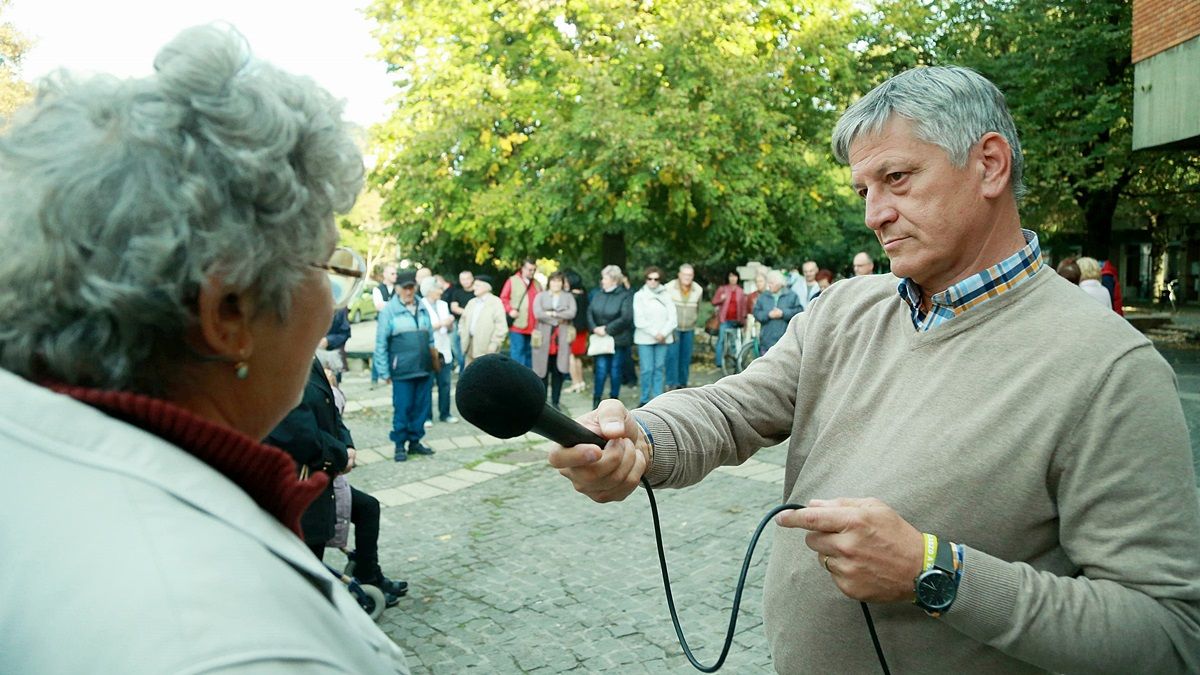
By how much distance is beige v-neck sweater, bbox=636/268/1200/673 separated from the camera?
1.56m

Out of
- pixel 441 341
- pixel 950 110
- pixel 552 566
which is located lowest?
pixel 552 566

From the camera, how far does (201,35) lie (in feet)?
3.52

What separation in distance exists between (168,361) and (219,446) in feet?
0.58

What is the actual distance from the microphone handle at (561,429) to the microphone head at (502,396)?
18mm

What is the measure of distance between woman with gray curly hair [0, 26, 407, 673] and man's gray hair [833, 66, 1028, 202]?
1.21 metres

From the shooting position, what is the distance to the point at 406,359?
9.06 metres

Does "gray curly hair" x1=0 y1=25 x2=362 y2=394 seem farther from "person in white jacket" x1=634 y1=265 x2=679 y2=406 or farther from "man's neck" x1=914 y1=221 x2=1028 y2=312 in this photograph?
"person in white jacket" x1=634 y1=265 x2=679 y2=406

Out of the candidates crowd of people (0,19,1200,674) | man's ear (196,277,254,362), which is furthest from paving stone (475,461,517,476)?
man's ear (196,277,254,362)

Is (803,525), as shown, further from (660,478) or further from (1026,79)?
(1026,79)

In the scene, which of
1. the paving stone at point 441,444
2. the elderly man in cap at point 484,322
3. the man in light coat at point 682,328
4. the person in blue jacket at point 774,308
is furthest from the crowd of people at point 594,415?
the man in light coat at point 682,328

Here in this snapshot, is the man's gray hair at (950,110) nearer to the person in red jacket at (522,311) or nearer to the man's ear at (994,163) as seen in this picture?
the man's ear at (994,163)

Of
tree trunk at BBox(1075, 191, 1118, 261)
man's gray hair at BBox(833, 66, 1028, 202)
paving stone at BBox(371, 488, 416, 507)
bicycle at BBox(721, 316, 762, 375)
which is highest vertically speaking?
tree trunk at BBox(1075, 191, 1118, 261)

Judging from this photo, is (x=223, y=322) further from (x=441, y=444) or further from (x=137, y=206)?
(x=441, y=444)

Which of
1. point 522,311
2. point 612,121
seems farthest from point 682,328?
point 612,121
